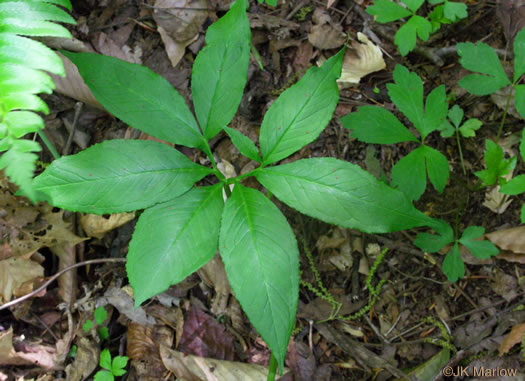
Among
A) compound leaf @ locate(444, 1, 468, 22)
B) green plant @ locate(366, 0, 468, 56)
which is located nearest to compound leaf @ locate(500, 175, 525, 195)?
green plant @ locate(366, 0, 468, 56)

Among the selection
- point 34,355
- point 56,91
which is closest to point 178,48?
point 56,91

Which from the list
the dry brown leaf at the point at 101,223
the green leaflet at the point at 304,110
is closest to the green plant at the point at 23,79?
the green leaflet at the point at 304,110

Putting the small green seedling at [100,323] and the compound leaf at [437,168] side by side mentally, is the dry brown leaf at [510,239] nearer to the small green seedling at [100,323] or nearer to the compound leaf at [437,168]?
the compound leaf at [437,168]

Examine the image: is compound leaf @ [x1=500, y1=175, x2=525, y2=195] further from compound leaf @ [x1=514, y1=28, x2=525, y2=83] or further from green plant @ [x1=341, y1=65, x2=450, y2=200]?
compound leaf @ [x1=514, y1=28, x2=525, y2=83]

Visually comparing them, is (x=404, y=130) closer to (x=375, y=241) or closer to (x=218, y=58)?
(x=375, y=241)

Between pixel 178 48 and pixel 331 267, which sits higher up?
pixel 178 48

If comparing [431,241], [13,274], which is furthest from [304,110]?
[13,274]

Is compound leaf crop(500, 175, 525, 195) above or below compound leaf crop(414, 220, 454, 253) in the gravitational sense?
above
